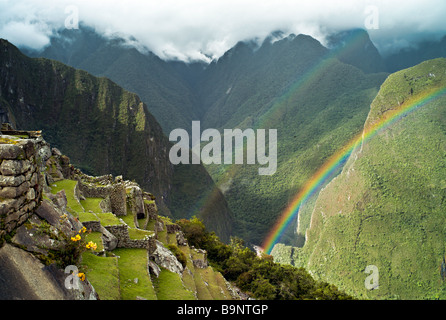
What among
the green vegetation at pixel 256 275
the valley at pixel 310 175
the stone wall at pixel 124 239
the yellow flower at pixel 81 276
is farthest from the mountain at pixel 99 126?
the yellow flower at pixel 81 276

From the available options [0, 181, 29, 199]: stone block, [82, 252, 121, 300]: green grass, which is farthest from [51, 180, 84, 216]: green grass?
[0, 181, 29, 199]: stone block

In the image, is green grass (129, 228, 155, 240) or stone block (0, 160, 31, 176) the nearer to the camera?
stone block (0, 160, 31, 176)

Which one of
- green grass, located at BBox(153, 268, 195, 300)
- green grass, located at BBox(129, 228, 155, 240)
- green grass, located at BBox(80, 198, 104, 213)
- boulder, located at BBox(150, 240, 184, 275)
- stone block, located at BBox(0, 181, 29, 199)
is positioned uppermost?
stone block, located at BBox(0, 181, 29, 199)

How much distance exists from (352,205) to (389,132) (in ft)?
124

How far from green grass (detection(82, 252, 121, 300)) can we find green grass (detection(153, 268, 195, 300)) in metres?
2.87

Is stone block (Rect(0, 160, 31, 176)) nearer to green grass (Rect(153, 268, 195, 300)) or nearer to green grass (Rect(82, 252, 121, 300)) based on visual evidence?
green grass (Rect(82, 252, 121, 300))

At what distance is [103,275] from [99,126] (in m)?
167

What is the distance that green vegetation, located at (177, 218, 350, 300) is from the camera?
30.5 meters

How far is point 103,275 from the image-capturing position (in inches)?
416

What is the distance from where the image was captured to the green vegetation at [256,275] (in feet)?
100

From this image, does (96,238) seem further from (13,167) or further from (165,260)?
(13,167)

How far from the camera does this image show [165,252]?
61.2 ft

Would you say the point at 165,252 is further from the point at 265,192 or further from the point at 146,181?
the point at 265,192

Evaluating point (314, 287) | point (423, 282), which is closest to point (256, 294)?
point (314, 287)
